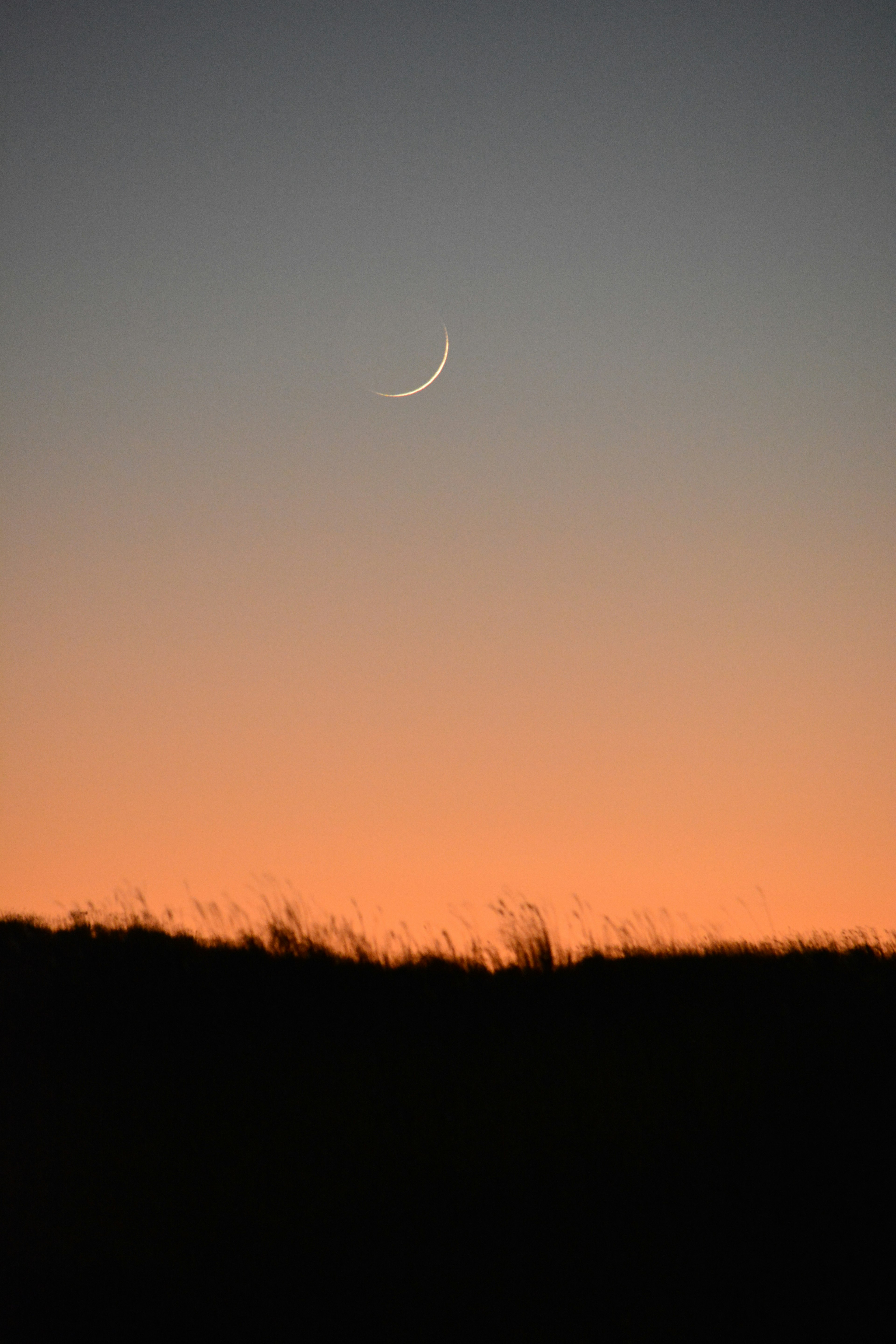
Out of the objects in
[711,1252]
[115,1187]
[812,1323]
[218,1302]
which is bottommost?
[812,1323]

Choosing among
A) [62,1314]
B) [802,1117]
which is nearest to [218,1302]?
[62,1314]

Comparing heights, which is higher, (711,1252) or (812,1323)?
(711,1252)

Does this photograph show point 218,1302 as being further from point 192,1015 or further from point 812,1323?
point 192,1015

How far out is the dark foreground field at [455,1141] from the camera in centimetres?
466

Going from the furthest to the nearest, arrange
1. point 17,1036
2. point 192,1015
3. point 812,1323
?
point 192,1015 < point 17,1036 < point 812,1323

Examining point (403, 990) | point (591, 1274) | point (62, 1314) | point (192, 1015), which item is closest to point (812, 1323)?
point (591, 1274)

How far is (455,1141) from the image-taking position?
19.0ft

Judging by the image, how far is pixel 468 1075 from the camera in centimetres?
675

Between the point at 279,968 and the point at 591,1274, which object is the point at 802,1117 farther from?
the point at 279,968

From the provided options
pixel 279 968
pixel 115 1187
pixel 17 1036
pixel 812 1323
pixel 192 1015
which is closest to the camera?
pixel 812 1323

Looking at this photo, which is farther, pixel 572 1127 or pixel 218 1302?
pixel 572 1127

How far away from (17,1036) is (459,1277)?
13.4 feet

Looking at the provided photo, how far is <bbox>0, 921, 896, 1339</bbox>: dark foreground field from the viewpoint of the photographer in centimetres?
466

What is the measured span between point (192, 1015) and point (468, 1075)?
236 centimetres
